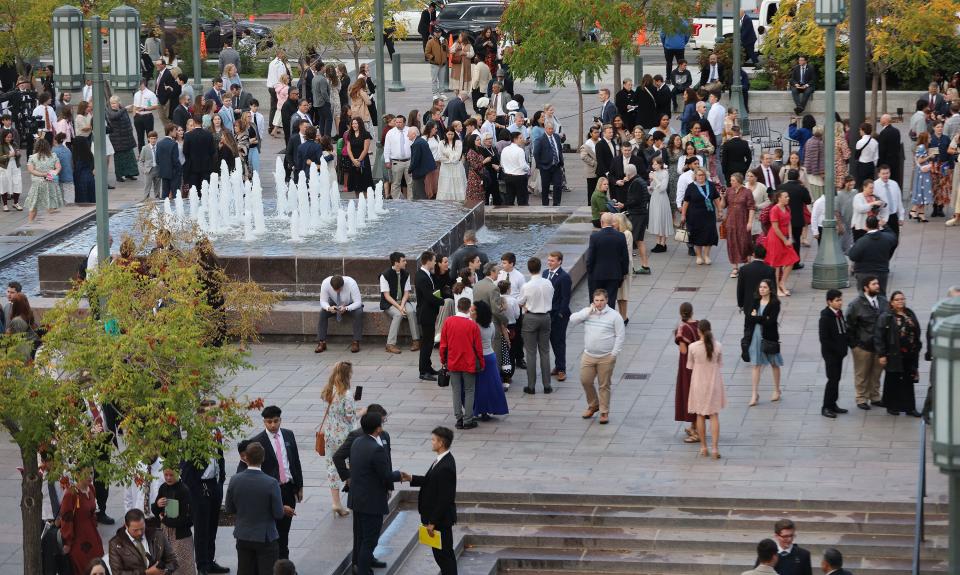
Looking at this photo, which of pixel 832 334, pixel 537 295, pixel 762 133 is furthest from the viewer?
pixel 762 133

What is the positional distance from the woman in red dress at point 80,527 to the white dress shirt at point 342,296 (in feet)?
23.5

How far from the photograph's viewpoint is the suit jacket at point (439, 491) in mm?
13094

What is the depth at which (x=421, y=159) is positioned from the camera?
88.2 feet

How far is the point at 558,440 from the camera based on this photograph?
16984mm

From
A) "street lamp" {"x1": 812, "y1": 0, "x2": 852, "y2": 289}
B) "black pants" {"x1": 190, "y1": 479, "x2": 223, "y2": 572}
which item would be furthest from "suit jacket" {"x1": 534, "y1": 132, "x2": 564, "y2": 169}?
"black pants" {"x1": 190, "y1": 479, "x2": 223, "y2": 572}

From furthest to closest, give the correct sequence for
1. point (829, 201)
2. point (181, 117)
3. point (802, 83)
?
1. point (802, 83)
2. point (181, 117)
3. point (829, 201)

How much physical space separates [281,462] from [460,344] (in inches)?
145

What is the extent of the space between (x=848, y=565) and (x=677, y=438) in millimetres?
2978

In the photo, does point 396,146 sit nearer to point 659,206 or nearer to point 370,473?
point 659,206

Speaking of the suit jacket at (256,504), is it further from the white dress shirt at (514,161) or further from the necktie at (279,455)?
the white dress shirt at (514,161)

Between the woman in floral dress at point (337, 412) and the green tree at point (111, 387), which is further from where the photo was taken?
the woman in floral dress at point (337, 412)

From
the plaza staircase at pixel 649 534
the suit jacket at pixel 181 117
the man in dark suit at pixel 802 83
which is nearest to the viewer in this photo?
the plaza staircase at pixel 649 534

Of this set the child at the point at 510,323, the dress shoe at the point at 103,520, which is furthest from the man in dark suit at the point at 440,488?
the child at the point at 510,323

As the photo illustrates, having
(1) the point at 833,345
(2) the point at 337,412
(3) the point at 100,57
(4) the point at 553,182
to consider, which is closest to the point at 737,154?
Answer: (4) the point at 553,182
